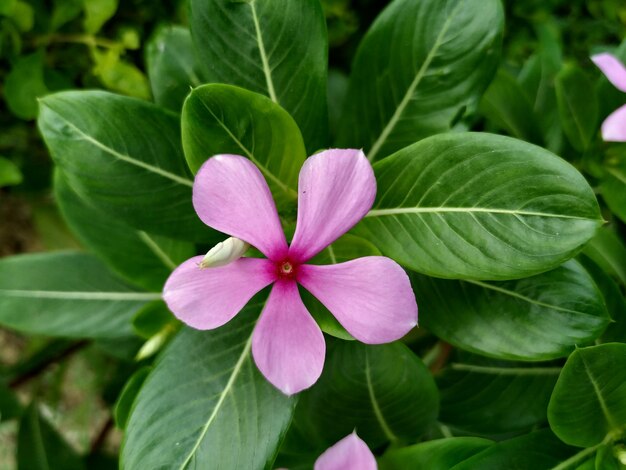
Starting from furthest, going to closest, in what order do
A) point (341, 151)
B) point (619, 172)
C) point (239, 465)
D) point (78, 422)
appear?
point (78, 422) < point (619, 172) < point (239, 465) < point (341, 151)

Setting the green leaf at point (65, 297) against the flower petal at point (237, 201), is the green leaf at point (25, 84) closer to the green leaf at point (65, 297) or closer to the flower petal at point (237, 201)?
the green leaf at point (65, 297)

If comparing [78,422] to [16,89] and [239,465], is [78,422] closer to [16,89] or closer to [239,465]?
[16,89]

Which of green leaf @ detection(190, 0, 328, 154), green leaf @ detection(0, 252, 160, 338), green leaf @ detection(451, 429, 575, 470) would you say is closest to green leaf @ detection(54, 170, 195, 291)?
green leaf @ detection(0, 252, 160, 338)

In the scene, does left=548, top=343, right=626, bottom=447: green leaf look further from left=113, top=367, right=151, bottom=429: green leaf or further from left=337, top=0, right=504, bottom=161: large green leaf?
left=113, top=367, right=151, bottom=429: green leaf

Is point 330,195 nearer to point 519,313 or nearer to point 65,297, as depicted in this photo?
point 519,313

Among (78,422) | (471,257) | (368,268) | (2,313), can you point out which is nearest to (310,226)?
(368,268)
